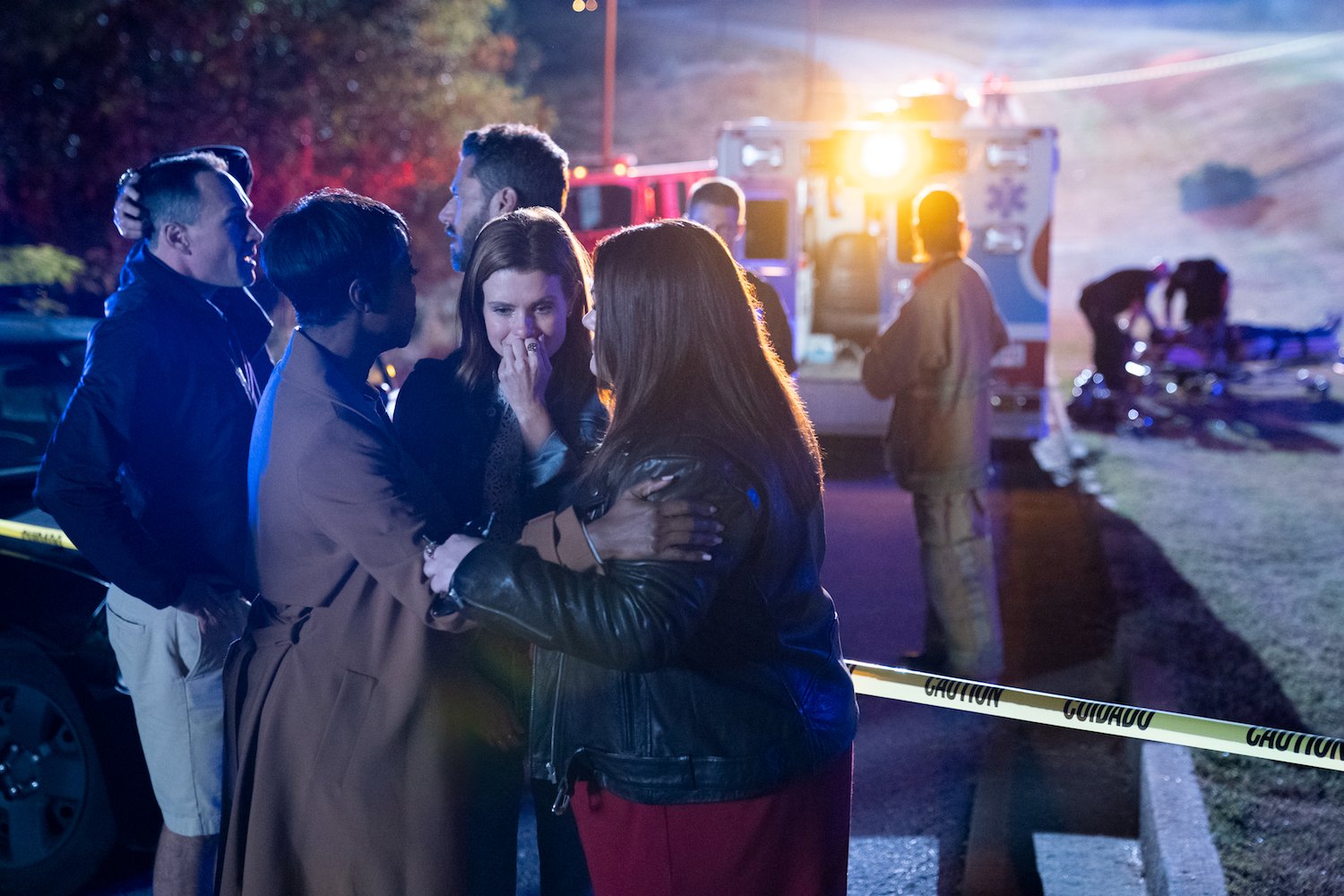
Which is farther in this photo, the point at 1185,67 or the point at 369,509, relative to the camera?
the point at 1185,67

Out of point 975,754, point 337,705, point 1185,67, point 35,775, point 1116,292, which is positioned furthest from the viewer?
point 1185,67

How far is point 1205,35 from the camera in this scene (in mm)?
58281

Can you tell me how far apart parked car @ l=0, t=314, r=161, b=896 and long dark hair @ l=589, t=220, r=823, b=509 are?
2.36 meters

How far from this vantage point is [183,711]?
2.93 meters

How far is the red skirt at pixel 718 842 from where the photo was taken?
81.3 inches

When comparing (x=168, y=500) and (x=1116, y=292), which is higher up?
(x=168, y=500)

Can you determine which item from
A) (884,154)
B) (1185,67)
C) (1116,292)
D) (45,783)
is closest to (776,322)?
(45,783)

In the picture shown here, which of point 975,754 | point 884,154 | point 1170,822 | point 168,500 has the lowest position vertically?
point 975,754

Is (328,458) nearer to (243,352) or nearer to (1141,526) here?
(243,352)

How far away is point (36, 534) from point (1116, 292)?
1175 cm

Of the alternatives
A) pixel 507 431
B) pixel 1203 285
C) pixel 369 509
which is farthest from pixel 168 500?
pixel 1203 285

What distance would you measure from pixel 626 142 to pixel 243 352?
45718mm

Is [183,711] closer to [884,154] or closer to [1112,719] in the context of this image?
[1112,719]

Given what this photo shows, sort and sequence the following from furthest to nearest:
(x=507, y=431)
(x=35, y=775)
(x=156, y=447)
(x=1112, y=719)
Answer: (x=35, y=775), (x=1112, y=719), (x=156, y=447), (x=507, y=431)
